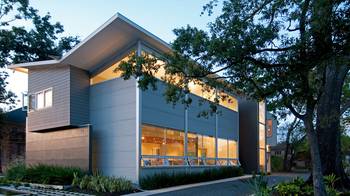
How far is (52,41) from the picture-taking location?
28.9 metres

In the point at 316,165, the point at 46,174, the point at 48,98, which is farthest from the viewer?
the point at 48,98

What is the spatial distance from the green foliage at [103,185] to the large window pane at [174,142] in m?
3.90

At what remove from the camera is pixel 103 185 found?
527 inches

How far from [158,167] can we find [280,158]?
24.5m

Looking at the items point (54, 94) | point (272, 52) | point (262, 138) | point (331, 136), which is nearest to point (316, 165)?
point (272, 52)

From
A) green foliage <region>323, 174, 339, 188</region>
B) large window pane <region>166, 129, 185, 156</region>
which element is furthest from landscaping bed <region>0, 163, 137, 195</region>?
green foliage <region>323, 174, 339, 188</region>

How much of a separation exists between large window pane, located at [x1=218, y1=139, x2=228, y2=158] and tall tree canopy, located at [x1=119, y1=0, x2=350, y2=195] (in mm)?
14121

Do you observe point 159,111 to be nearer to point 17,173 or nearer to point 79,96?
point 79,96

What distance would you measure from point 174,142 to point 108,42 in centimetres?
614

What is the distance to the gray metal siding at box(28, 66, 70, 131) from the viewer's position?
56.5 feet

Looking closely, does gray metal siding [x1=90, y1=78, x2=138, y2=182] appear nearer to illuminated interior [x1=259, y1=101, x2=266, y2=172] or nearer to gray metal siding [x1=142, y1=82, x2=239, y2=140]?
gray metal siding [x1=142, y1=82, x2=239, y2=140]

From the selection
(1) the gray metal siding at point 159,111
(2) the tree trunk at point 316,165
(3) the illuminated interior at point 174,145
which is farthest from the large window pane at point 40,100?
(2) the tree trunk at point 316,165

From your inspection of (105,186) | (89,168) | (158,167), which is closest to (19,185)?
(89,168)

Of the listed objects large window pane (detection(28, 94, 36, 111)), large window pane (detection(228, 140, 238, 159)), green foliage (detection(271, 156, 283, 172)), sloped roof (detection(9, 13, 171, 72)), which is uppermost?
sloped roof (detection(9, 13, 171, 72))
